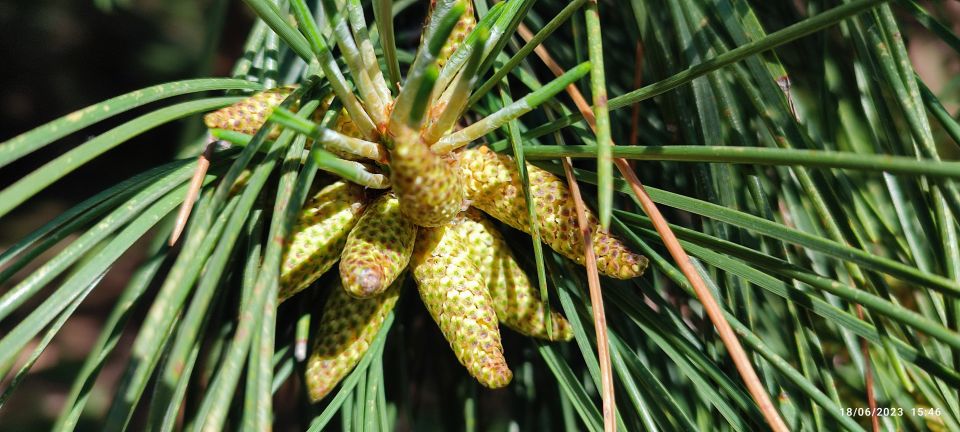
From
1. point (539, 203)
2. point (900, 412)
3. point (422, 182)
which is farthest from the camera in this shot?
point (900, 412)

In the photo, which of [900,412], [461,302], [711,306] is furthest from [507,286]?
[900,412]

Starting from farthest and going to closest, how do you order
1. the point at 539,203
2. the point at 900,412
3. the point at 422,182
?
the point at 900,412
the point at 539,203
the point at 422,182

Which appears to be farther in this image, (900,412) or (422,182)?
(900,412)

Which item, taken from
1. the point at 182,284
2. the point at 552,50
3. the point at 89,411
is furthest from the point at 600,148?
the point at 89,411

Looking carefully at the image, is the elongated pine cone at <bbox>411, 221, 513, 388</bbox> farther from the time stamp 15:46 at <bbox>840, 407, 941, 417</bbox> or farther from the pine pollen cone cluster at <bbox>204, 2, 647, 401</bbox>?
the time stamp 15:46 at <bbox>840, 407, 941, 417</bbox>

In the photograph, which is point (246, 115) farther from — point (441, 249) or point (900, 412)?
point (900, 412)

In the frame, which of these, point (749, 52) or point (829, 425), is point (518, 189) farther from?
point (829, 425)

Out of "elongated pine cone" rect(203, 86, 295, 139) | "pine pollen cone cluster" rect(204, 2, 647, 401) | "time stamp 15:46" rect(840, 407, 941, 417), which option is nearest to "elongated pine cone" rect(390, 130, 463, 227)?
"pine pollen cone cluster" rect(204, 2, 647, 401)

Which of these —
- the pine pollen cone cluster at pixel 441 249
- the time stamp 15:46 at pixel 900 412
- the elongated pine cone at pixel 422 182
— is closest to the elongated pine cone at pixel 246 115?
the pine pollen cone cluster at pixel 441 249
